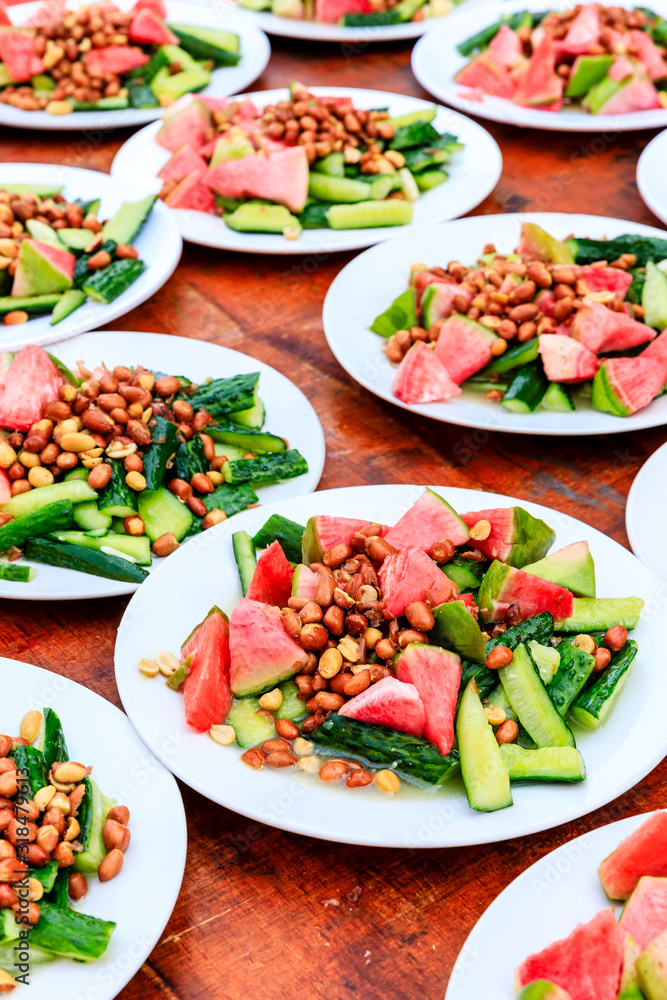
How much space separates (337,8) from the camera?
15.5 feet

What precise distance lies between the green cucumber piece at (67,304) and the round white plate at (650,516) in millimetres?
1768

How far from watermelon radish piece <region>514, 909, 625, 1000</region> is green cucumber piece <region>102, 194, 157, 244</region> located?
2.59 metres

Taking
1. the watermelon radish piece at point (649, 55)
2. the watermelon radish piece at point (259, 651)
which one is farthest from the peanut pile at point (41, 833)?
the watermelon radish piece at point (649, 55)

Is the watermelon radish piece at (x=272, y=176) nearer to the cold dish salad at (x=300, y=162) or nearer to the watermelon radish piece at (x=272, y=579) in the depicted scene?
the cold dish salad at (x=300, y=162)

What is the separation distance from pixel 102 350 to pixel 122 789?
1.51m

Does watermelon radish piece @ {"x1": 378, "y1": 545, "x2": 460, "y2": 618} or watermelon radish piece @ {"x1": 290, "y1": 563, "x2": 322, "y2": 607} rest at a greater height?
watermelon radish piece @ {"x1": 378, "y1": 545, "x2": 460, "y2": 618}

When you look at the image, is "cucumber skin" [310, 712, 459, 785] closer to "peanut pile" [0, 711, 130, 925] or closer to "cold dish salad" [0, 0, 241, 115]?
"peanut pile" [0, 711, 130, 925]

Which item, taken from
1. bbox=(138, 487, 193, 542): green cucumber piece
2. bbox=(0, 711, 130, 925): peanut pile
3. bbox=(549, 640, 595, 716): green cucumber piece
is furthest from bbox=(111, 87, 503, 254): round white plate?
bbox=(0, 711, 130, 925): peanut pile

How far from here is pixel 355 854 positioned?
181 cm

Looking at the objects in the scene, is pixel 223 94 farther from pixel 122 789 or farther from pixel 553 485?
pixel 122 789

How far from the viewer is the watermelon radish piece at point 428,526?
2111 mm

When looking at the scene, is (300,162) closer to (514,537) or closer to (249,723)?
(514,537)

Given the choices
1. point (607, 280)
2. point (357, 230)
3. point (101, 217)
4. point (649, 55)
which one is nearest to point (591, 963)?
point (607, 280)

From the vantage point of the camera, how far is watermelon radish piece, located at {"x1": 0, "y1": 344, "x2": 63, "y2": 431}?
2.40m
